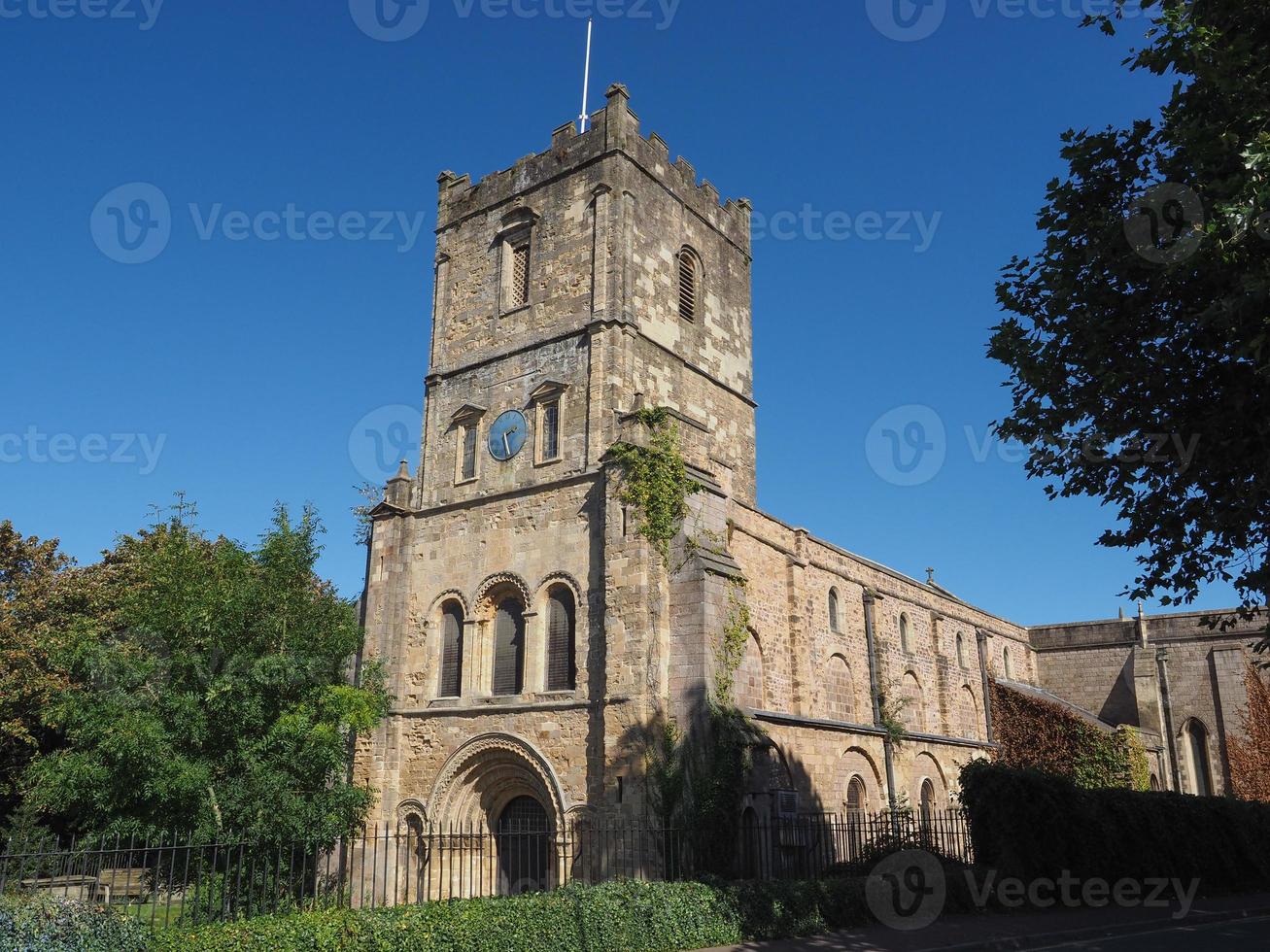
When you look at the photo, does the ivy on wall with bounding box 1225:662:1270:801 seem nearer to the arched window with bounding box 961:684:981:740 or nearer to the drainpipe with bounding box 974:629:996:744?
the drainpipe with bounding box 974:629:996:744

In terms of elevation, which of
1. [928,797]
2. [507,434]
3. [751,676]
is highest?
[507,434]

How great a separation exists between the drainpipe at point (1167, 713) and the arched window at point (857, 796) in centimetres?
1739

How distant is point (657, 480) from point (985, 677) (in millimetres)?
19951

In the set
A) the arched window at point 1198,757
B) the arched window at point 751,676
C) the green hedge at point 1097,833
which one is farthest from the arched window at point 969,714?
the arched window at point 751,676

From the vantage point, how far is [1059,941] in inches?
587

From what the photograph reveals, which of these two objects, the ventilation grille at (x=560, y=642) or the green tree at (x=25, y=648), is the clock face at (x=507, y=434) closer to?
the ventilation grille at (x=560, y=642)

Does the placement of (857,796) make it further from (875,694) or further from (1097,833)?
(1097,833)

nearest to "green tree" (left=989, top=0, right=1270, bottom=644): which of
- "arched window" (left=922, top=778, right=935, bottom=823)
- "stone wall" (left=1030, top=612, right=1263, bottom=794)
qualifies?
"arched window" (left=922, top=778, right=935, bottom=823)

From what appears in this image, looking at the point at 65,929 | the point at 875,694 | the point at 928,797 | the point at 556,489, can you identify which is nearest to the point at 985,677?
the point at 928,797

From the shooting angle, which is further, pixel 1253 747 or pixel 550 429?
pixel 1253 747

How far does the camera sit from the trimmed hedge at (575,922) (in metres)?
11.6

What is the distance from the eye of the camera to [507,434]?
2348 cm

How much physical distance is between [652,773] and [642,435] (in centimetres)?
660

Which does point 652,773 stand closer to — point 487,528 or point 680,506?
point 680,506
